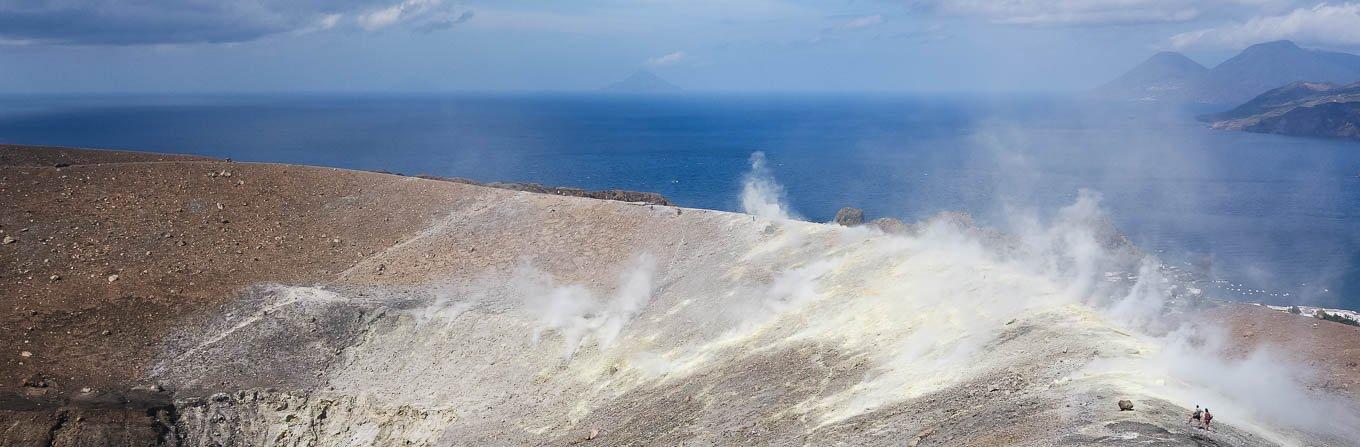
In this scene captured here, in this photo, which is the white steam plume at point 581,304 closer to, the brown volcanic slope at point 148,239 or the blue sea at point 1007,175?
the brown volcanic slope at point 148,239

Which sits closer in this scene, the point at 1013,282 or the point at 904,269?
the point at 1013,282

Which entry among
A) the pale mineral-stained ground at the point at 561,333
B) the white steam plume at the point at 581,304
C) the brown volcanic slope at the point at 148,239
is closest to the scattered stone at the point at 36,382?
the pale mineral-stained ground at the point at 561,333

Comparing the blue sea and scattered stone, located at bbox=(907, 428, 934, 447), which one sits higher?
scattered stone, located at bbox=(907, 428, 934, 447)

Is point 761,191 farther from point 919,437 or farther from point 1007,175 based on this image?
point 919,437

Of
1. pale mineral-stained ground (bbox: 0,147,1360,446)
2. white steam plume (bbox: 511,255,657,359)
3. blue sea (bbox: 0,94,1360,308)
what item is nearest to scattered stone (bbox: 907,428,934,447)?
pale mineral-stained ground (bbox: 0,147,1360,446)

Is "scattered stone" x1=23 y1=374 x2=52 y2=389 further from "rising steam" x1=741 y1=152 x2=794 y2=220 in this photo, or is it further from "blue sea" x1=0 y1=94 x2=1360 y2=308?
"blue sea" x1=0 y1=94 x2=1360 y2=308

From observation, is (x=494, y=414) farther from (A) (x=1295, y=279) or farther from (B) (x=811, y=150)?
(B) (x=811, y=150)

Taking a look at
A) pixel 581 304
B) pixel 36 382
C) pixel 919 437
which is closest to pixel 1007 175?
pixel 581 304

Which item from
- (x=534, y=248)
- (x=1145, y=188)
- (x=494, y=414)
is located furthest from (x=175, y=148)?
(x=1145, y=188)
